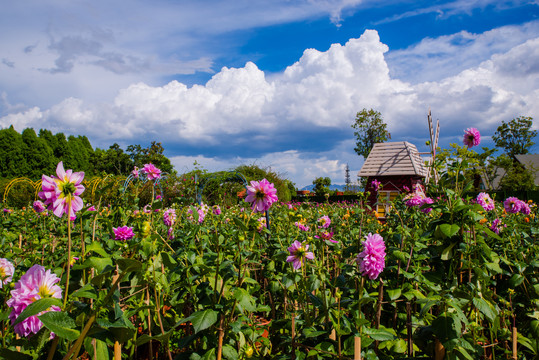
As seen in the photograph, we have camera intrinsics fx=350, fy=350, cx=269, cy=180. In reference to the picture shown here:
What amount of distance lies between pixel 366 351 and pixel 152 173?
5.83ft

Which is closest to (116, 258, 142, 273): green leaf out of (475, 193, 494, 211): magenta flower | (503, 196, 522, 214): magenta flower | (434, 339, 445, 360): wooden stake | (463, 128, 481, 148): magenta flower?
(434, 339, 445, 360): wooden stake

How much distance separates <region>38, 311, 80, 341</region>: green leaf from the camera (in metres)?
0.85

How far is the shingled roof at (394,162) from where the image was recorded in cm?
984

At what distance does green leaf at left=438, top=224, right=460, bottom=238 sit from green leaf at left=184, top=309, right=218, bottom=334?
1.06 metres

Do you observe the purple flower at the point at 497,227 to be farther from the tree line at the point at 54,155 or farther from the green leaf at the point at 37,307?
the tree line at the point at 54,155

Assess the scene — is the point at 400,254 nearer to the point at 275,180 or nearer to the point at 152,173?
the point at 152,173

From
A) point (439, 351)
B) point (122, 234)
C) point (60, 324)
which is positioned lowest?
point (439, 351)

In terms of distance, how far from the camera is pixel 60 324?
0.92 m

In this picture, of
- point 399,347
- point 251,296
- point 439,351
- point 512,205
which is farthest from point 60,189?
point 512,205

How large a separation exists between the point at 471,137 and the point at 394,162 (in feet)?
26.6

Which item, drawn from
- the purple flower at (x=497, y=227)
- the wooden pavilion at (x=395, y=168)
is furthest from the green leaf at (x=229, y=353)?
the wooden pavilion at (x=395, y=168)

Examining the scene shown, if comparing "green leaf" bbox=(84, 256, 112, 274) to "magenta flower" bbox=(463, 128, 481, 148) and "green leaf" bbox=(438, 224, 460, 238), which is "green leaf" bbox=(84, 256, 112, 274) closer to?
"green leaf" bbox=(438, 224, 460, 238)

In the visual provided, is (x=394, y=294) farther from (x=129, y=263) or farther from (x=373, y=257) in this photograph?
(x=129, y=263)

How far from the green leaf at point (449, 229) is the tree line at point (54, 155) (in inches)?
719
